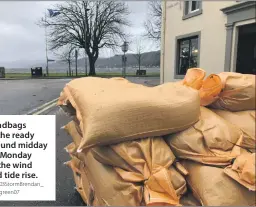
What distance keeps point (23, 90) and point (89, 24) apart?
0.60 metres

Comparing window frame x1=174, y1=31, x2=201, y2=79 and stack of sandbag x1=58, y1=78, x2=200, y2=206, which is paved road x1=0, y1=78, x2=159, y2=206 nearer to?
window frame x1=174, y1=31, x2=201, y2=79

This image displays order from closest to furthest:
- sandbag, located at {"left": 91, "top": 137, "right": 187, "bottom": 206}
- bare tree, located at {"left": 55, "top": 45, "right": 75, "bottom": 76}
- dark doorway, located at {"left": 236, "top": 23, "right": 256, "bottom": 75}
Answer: dark doorway, located at {"left": 236, "top": 23, "right": 256, "bottom": 75} → sandbag, located at {"left": 91, "top": 137, "right": 187, "bottom": 206} → bare tree, located at {"left": 55, "top": 45, "right": 75, "bottom": 76}

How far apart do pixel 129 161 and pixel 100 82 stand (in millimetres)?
357

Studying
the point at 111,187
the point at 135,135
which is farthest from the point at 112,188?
the point at 135,135

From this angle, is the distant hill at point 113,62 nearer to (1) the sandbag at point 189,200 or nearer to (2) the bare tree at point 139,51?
(2) the bare tree at point 139,51

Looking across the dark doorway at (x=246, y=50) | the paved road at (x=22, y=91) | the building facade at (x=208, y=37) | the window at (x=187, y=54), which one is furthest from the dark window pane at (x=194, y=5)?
the paved road at (x=22, y=91)

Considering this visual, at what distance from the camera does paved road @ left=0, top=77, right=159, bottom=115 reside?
128cm

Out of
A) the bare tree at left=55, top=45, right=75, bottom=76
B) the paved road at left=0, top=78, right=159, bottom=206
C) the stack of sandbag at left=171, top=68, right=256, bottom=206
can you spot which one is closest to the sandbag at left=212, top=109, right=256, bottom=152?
the stack of sandbag at left=171, top=68, right=256, bottom=206

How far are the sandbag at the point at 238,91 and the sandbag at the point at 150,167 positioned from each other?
28cm

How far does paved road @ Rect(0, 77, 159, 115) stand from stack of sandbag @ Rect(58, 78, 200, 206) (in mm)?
215

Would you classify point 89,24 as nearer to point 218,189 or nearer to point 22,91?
point 22,91

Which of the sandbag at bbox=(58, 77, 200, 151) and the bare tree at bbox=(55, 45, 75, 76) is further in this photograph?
the bare tree at bbox=(55, 45, 75, 76)

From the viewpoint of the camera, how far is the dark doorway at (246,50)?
2.87ft

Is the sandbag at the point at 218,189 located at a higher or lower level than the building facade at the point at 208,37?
lower
